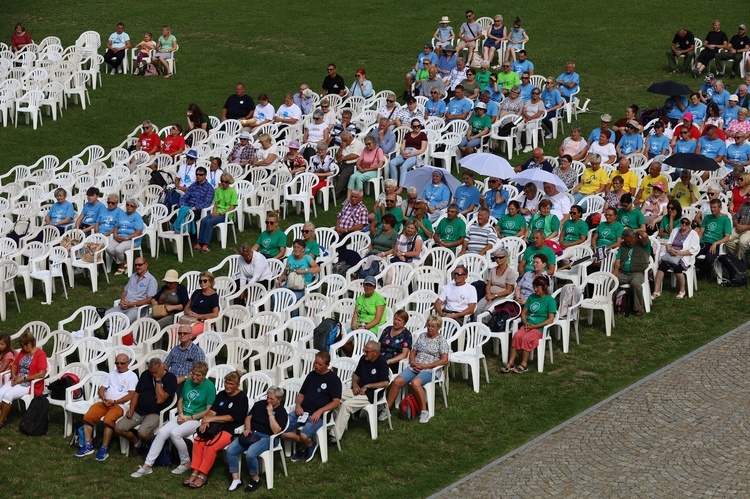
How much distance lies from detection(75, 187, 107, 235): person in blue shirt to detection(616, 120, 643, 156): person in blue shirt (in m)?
8.52

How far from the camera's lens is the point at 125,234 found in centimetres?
1881

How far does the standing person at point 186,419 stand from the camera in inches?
523

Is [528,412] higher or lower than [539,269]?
lower

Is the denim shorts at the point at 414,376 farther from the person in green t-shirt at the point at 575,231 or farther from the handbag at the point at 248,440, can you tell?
the person in green t-shirt at the point at 575,231

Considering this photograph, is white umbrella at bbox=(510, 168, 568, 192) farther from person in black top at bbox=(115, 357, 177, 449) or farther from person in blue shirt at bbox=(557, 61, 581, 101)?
person in black top at bbox=(115, 357, 177, 449)

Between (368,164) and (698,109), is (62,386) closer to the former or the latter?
(368,164)

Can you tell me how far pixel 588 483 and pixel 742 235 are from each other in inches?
266

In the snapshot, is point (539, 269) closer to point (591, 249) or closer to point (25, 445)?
point (591, 249)

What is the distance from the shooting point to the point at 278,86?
2728cm

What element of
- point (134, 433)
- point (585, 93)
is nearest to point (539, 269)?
point (134, 433)

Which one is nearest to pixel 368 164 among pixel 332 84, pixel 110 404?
pixel 332 84

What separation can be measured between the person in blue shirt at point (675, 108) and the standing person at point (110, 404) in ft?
41.7

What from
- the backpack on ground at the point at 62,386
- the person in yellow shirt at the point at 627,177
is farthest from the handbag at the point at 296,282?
the person in yellow shirt at the point at 627,177

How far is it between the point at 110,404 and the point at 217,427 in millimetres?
1409
